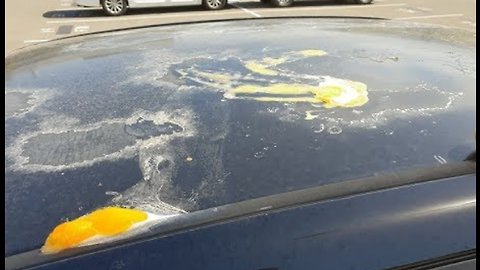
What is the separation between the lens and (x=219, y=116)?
148cm

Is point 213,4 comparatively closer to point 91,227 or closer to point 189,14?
point 189,14

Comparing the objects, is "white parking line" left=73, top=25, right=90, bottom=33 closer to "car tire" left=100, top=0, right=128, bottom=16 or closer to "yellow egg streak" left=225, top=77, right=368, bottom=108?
"car tire" left=100, top=0, right=128, bottom=16

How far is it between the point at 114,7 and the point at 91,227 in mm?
11822

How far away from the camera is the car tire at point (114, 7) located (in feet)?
39.4

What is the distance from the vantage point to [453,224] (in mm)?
1102

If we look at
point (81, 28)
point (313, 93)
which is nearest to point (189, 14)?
point (81, 28)

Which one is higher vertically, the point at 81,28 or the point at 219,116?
the point at 219,116

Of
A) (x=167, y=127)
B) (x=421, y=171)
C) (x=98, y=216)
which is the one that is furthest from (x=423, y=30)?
(x=98, y=216)

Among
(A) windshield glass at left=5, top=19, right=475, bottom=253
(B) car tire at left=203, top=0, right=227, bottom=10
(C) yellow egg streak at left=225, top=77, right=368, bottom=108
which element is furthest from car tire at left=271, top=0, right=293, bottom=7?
(C) yellow egg streak at left=225, top=77, right=368, bottom=108

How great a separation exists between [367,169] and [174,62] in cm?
96

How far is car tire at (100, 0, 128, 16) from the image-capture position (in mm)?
12023

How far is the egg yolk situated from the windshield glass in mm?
32

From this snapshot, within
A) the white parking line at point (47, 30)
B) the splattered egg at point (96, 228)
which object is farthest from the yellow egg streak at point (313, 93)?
the white parking line at point (47, 30)

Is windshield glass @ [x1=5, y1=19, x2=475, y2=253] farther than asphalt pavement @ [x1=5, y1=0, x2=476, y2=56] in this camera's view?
No
